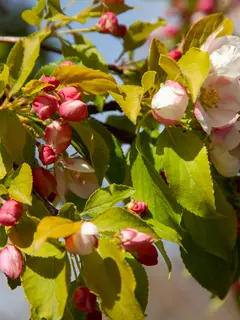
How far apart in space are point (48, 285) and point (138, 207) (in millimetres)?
111

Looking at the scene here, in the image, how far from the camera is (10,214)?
0.51 meters

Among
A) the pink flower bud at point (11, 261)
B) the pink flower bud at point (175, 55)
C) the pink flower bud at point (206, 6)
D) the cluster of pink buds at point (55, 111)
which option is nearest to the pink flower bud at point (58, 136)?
the cluster of pink buds at point (55, 111)

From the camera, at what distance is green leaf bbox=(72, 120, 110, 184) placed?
590 mm

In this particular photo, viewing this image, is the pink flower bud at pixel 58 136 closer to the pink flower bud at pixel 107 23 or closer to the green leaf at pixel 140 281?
the green leaf at pixel 140 281

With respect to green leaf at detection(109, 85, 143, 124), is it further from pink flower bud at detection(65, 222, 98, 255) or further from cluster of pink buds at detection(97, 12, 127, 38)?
cluster of pink buds at detection(97, 12, 127, 38)

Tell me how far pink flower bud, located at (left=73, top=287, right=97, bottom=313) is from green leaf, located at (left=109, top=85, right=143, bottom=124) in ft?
0.50

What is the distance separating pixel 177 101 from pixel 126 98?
5 cm

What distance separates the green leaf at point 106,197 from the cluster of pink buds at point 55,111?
57mm

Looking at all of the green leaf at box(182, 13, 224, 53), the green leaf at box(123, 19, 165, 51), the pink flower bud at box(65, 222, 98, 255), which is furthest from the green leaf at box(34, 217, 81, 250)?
the green leaf at box(123, 19, 165, 51)

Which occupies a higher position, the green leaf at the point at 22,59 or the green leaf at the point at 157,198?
the green leaf at the point at 22,59

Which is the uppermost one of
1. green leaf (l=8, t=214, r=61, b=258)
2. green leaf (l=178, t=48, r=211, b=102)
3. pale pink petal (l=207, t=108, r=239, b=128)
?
green leaf (l=178, t=48, r=211, b=102)

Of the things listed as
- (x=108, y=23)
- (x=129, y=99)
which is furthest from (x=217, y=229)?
(x=108, y=23)

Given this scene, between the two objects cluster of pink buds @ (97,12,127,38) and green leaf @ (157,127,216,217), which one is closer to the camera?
green leaf @ (157,127,216,217)

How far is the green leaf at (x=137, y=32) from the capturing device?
2.90ft
